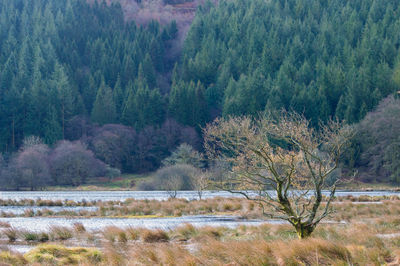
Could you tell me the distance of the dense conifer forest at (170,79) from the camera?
8606 centimetres

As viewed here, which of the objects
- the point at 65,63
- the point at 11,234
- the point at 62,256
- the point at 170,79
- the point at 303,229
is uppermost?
the point at 303,229

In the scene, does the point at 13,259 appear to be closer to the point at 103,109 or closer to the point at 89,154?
the point at 89,154

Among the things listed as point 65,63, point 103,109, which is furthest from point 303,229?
point 65,63

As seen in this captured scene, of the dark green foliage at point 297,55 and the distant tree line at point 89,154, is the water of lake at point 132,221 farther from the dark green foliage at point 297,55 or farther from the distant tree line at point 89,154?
the dark green foliage at point 297,55

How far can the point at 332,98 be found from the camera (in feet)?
319

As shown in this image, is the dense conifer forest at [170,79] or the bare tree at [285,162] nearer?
the bare tree at [285,162]

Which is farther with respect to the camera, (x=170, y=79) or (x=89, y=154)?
(x=170, y=79)

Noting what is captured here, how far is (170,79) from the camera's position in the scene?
130625 mm

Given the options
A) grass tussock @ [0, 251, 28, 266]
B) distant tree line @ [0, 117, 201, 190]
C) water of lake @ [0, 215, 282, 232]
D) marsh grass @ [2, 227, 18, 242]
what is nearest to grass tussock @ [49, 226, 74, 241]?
marsh grass @ [2, 227, 18, 242]

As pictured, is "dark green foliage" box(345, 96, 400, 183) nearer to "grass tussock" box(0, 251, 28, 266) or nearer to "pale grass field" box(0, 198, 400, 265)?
"pale grass field" box(0, 198, 400, 265)

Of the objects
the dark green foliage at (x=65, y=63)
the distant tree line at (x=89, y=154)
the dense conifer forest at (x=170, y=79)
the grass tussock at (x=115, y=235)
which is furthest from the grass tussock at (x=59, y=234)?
the dark green foliage at (x=65, y=63)

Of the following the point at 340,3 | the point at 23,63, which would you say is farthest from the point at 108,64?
the point at 340,3

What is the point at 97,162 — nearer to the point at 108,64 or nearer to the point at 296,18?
the point at 108,64

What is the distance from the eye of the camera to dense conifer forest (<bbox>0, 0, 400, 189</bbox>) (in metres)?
86.1
